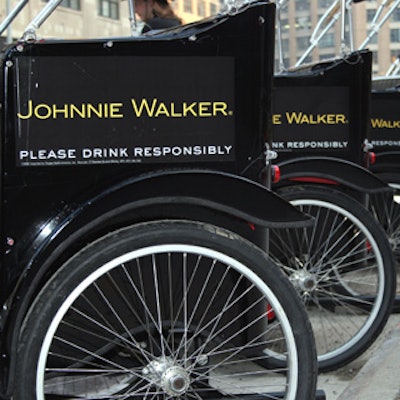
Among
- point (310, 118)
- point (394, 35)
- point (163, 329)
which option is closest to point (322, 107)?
point (310, 118)

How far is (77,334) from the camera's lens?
219cm

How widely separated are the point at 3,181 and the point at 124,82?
496 mm

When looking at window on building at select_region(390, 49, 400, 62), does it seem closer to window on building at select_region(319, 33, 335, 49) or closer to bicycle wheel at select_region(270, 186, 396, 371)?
window on building at select_region(319, 33, 335, 49)

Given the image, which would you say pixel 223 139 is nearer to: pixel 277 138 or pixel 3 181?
pixel 3 181

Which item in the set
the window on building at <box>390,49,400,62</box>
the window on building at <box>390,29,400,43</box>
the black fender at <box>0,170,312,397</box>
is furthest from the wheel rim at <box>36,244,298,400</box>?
the window on building at <box>390,49,400,62</box>

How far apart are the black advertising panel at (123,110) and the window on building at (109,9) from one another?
0.94 m

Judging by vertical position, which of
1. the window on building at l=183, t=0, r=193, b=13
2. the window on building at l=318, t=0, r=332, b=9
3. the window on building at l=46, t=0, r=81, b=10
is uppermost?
the window on building at l=318, t=0, r=332, b=9

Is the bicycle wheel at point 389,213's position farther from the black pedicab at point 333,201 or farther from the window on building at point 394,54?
the window on building at point 394,54

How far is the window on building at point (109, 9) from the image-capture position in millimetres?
2977

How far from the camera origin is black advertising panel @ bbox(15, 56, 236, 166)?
2.05 meters

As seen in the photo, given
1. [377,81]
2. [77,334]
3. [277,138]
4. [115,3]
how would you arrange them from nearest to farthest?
[77,334], [115,3], [277,138], [377,81]

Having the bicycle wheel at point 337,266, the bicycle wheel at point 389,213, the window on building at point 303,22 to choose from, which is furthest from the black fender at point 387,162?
the window on building at point 303,22

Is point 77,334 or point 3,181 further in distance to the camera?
point 77,334

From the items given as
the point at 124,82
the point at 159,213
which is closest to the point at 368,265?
the point at 159,213
